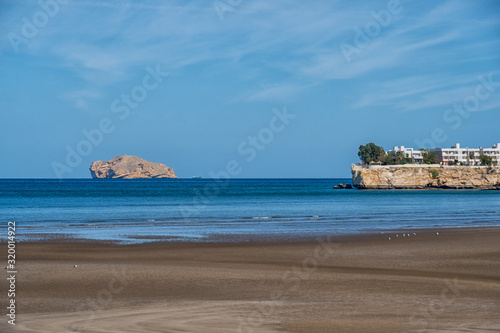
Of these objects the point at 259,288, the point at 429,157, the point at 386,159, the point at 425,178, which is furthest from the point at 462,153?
the point at 259,288

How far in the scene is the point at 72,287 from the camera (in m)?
11.2

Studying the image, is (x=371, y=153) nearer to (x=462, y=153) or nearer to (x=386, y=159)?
(x=386, y=159)

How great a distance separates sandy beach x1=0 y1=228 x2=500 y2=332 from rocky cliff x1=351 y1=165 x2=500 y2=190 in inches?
4051

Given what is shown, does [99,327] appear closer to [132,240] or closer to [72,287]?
[72,287]

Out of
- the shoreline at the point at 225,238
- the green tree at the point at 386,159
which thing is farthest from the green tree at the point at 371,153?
the shoreline at the point at 225,238

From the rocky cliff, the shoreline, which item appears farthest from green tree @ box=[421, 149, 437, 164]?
the shoreline

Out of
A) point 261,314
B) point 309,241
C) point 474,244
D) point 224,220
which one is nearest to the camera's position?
point 261,314

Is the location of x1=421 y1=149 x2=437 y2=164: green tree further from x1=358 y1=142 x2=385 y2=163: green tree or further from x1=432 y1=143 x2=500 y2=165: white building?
x1=432 y1=143 x2=500 y2=165: white building

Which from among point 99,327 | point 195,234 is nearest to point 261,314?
point 99,327

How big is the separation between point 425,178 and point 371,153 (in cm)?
2882

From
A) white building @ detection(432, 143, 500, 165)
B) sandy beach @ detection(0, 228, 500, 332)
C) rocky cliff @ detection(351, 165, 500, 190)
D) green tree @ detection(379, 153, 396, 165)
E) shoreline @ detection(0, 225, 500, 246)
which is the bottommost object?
sandy beach @ detection(0, 228, 500, 332)

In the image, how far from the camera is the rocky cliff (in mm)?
118812

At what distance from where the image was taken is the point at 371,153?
14738 cm

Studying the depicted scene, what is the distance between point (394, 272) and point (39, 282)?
8.35 metres
